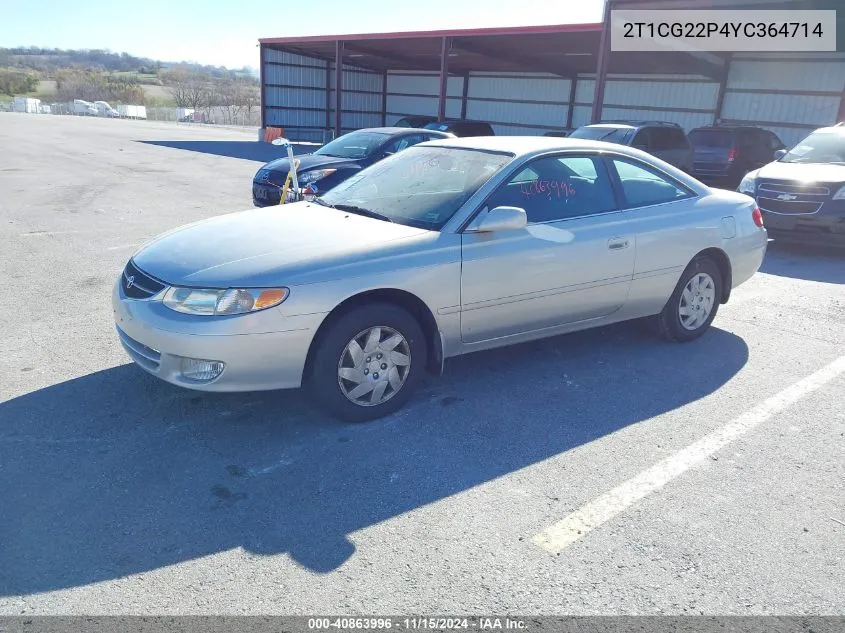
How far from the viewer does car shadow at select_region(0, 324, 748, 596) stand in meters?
2.83

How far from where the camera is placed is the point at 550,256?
14.6 ft

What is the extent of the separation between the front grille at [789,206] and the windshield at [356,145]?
5840 millimetres

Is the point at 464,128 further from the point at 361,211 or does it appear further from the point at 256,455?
the point at 256,455

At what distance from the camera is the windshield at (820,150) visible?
10.1 meters

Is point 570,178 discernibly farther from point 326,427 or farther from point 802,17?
point 802,17

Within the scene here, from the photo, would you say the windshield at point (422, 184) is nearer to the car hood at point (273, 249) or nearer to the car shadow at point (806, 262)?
the car hood at point (273, 249)

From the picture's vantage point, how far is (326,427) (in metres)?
3.88

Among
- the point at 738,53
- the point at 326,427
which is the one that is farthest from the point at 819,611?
the point at 738,53

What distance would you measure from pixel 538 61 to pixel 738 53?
7.15 metres

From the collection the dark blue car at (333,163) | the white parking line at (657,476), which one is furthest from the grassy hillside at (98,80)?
the white parking line at (657,476)

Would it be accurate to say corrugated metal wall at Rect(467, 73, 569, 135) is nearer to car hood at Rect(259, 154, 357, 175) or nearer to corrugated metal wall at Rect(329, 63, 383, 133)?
corrugated metal wall at Rect(329, 63, 383, 133)

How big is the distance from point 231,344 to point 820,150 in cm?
1021

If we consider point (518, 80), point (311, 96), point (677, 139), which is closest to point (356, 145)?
point (677, 139)

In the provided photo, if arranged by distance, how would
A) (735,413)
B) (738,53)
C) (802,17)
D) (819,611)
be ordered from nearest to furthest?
(819,611) < (735,413) < (802,17) < (738,53)
